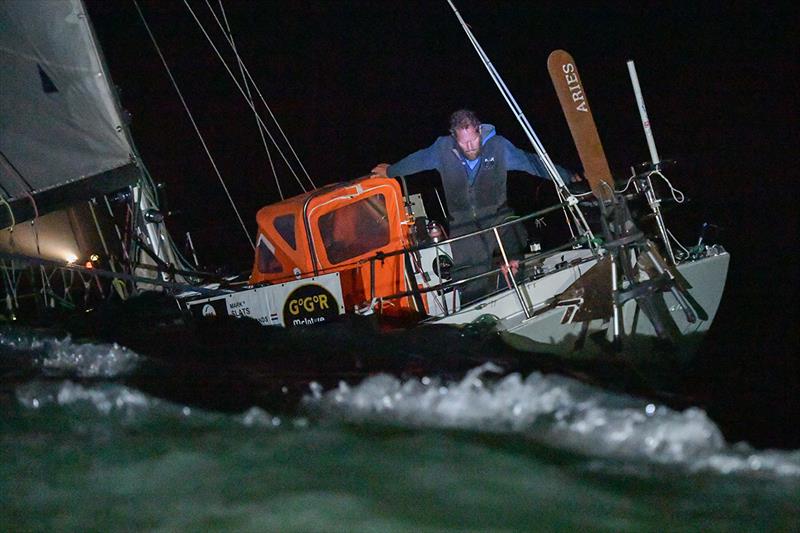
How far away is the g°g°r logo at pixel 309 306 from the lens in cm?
838

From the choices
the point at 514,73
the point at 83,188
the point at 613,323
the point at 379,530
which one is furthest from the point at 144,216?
the point at 514,73

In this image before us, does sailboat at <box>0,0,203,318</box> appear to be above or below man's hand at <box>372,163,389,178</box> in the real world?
above

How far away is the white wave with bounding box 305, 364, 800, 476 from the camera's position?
5082 mm

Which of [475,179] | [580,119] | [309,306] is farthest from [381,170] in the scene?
[580,119]

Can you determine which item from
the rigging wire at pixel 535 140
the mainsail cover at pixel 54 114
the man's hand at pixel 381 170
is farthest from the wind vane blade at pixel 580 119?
the mainsail cover at pixel 54 114

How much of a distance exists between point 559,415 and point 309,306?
3337 mm

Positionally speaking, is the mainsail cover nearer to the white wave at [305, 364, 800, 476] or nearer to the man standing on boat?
the man standing on boat

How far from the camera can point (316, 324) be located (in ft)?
27.6

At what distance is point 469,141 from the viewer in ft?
27.5

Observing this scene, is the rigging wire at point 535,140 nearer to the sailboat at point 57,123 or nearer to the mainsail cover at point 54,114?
the sailboat at point 57,123

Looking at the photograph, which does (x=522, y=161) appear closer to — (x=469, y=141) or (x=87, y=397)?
(x=469, y=141)

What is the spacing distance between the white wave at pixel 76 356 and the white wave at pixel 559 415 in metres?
1.82

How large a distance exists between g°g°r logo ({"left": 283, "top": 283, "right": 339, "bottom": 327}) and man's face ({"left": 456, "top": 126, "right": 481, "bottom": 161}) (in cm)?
165

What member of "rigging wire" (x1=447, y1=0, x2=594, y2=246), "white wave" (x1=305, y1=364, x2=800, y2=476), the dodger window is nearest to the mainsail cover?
the dodger window
